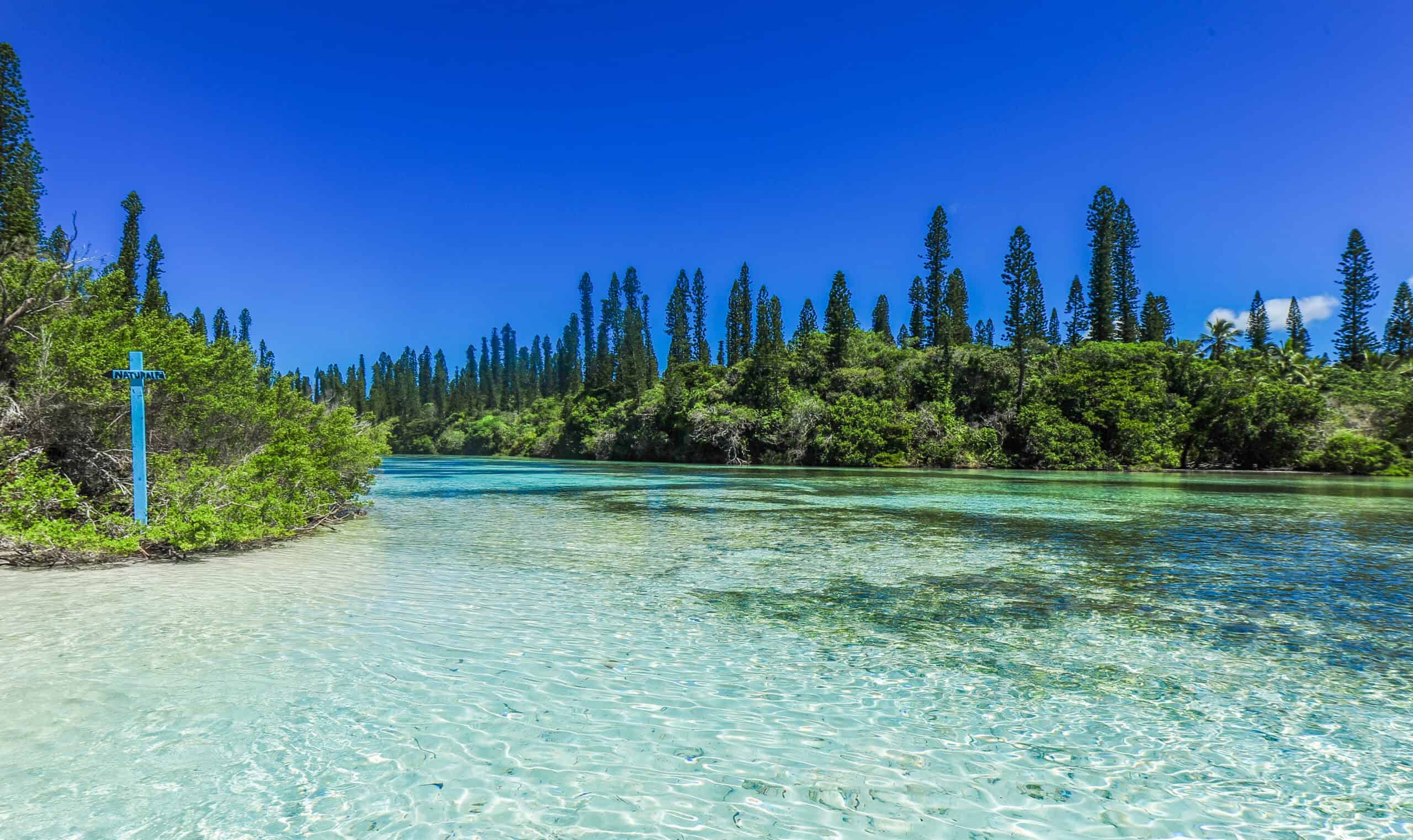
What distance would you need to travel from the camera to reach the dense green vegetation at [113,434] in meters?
9.61

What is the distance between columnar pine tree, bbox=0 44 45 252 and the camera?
3475 cm

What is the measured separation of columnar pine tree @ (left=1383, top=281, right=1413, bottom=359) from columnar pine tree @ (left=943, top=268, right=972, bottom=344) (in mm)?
45062

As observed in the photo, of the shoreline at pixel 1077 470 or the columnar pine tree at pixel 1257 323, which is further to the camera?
the columnar pine tree at pixel 1257 323

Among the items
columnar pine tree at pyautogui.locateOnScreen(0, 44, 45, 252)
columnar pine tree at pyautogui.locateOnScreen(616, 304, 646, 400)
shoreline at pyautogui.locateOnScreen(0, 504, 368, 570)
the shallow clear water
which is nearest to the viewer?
the shallow clear water

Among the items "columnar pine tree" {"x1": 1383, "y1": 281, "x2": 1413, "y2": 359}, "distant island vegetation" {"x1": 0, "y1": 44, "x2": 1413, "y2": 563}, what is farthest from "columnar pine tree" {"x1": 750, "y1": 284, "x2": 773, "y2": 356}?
"columnar pine tree" {"x1": 1383, "y1": 281, "x2": 1413, "y2": 359}

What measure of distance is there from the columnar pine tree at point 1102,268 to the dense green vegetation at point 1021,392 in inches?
6.2

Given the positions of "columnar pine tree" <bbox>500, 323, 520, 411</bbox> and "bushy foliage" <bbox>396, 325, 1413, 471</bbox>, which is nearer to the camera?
"bushy foliage" <bbox>396, 325, 1413, 471</bbox>

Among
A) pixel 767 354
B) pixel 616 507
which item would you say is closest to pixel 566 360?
pixel 767 354

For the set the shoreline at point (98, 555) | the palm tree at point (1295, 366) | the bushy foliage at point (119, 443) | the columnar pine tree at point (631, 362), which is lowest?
the shoreline at point (98, 555)

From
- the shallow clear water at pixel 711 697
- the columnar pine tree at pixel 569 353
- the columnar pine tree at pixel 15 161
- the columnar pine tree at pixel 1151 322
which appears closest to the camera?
the shallow clear water at pixel 711 697

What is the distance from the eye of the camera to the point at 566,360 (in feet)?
397

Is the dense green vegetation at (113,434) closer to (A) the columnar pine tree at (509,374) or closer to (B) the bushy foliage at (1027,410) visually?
(B) the bushy foliage at (1027,410)

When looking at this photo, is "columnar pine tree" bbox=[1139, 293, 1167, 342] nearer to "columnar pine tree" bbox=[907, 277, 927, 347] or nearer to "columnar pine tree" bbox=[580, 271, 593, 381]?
"columnar pine tree" bbox=[907, 277, 927, 347]

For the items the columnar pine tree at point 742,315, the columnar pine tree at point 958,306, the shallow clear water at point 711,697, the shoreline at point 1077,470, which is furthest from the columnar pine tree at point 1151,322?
the shallow clear water at point 711,697
